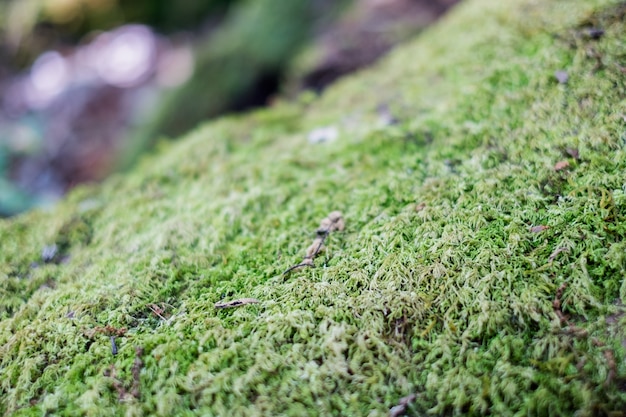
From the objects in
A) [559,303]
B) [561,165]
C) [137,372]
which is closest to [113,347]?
[137,372]

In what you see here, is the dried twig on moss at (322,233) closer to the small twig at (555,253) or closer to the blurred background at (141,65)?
the small twig at (555,253)

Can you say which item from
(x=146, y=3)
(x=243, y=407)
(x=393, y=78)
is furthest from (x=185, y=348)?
(x=146, y=3)

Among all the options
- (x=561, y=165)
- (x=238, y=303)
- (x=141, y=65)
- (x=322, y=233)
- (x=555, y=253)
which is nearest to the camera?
(x=555, y=253)

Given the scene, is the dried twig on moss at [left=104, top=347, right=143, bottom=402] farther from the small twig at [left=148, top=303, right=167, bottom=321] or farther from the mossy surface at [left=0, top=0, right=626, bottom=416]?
the small twig at [left=148, top=303, right=167, bottom=321]

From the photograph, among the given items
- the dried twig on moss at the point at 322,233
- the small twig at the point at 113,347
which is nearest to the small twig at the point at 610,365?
the dried twig on moss at the point at 322,233

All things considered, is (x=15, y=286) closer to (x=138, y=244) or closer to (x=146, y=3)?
(x=138, y=244)

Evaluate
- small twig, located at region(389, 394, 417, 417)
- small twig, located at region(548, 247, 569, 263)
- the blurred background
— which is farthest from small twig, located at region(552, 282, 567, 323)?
the blurred background

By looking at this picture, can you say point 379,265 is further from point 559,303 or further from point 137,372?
point 137,372
